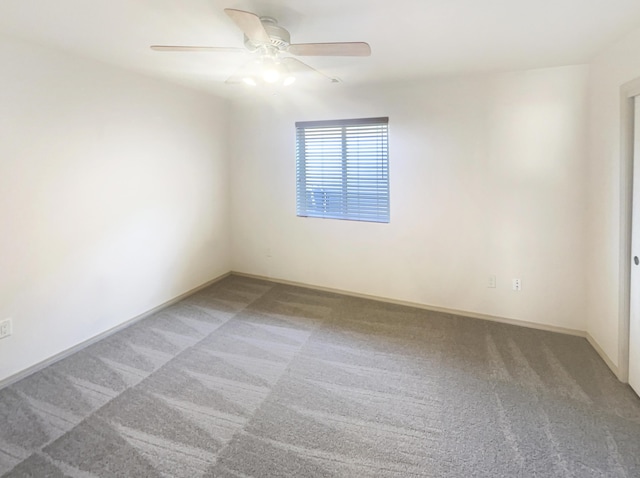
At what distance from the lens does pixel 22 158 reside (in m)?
2.40

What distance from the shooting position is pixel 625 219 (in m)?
2.34

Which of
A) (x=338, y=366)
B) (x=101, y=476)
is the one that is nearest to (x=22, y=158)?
(x=101, y=476)

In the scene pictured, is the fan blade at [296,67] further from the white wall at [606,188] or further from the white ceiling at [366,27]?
the white wall at [606,188]

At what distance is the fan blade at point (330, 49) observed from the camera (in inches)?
75.5


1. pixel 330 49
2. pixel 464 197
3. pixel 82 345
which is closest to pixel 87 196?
pixel 82 345

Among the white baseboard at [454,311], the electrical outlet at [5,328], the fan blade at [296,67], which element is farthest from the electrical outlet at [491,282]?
the electrical outlet at [5,328]

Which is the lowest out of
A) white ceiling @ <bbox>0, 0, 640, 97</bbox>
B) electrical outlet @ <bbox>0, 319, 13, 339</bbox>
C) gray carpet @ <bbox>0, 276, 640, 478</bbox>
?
gray carpet @ <bbox>0, 276, 640, 478</bbox>

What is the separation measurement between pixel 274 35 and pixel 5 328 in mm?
2668

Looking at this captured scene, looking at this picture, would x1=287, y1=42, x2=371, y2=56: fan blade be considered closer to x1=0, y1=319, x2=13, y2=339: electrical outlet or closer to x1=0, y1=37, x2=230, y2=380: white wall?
x1=0, y1=37, x2=230, y2=380: white wall

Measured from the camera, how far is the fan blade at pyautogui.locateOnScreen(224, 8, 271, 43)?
1557mm

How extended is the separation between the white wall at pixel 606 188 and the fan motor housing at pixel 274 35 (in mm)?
2184

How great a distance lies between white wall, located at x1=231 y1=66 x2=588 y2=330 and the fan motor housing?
1757 millimetres

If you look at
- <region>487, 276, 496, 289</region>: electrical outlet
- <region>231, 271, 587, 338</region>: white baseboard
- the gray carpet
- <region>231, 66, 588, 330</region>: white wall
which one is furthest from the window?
the gray carpet

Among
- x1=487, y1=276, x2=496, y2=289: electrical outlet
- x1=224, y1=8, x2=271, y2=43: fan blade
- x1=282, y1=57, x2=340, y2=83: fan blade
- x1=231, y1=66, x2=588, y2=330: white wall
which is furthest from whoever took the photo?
x1=487, y1=276, x2=496, y2=289: electrical outlet
